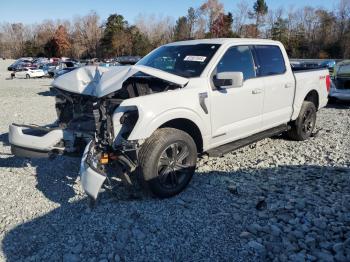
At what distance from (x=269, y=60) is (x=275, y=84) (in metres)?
0.42

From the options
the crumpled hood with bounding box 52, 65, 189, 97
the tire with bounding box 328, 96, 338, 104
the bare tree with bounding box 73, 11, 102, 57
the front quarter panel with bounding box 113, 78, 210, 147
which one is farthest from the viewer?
the bare tree with bounding box 73, 11, 102, 57

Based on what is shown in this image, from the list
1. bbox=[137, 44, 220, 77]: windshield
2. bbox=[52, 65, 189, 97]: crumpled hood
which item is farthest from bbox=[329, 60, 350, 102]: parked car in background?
bbox=[52, 65, 189, 97]: crumpled hood

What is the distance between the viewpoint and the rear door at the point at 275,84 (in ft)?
18.3

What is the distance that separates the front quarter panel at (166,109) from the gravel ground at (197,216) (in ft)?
2.75

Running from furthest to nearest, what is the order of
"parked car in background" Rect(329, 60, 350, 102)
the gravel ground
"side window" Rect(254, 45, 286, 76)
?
"parked car in background" Rect(329, 60, 350, 102) → "side window" Rect(254, 45, 286, 76) → the gravel ground

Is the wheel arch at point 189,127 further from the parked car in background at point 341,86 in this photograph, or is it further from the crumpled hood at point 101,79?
the parked car in background at point 341,86

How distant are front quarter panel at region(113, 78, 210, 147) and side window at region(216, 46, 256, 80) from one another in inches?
21.3

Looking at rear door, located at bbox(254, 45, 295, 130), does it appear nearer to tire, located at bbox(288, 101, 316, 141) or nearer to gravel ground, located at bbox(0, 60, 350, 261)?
tire, located at bbox(288, 101, 316, 141)

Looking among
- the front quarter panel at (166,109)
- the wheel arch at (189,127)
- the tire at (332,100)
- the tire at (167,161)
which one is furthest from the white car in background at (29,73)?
the tire at (167,161)

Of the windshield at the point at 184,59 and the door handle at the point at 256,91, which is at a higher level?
the windshield at the point at 184,59

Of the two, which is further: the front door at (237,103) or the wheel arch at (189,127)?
the front door at (237,103)

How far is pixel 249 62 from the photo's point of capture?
5379mm

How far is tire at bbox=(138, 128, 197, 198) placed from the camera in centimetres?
403

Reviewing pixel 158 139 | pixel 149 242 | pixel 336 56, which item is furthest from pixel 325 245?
pixel 336 56
